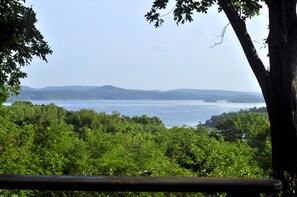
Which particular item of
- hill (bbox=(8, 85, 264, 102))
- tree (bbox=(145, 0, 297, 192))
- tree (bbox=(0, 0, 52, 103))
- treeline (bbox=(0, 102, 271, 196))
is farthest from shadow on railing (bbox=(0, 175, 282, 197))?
hill (bbox=(8, 85, 264, 102))

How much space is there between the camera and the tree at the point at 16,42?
4672 mm

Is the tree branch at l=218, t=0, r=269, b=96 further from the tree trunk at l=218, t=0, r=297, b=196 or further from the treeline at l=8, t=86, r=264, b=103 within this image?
the treeline at l=8, t=86, r=264, b=103

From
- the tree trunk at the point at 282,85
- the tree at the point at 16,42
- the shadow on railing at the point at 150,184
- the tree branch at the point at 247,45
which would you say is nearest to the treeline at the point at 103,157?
the tree at the point at 16,42

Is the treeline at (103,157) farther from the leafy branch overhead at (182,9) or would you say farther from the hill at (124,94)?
the hill at (124,94)

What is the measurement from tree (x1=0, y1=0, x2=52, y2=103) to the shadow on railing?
126 inches

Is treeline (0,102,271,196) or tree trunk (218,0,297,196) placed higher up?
tree trunk (218,0,297,196)

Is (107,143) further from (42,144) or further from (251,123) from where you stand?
(251,123)

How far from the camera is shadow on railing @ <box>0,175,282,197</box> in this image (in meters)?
1.68

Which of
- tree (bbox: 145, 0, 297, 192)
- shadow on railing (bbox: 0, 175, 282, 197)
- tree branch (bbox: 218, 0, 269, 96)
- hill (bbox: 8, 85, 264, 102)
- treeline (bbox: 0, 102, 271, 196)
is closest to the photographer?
shadow on railing (bbox: 0, 175, 282, 197)

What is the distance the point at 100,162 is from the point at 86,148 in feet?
6.29

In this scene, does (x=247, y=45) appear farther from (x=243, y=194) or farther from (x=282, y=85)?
(x=243, y=194)

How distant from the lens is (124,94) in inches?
2995

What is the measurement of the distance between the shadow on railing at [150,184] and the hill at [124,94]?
2251 inches

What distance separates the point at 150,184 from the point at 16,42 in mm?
3480
